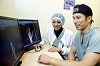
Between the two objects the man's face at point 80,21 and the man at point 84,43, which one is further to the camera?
the man's face at point 80,21

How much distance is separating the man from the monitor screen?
15.7 inches

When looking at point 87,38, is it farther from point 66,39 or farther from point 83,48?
point 66,39

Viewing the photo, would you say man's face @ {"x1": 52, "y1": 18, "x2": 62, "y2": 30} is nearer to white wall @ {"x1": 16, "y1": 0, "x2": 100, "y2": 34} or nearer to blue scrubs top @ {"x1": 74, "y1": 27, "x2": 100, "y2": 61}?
white wall @ {"x1": 16, "y1": 0, "x2": 100, "y2": 34}

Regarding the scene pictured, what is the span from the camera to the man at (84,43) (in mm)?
1127

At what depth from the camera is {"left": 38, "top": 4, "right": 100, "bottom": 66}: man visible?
44.4 inches

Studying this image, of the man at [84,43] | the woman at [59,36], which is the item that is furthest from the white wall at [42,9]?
the man at [84,43]

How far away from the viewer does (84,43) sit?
4.51 ft

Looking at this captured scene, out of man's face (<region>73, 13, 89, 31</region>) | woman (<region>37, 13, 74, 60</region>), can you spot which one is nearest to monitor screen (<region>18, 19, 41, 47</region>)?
woman (<region>37, 13, 74, 60</region>)

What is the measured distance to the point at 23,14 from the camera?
2258 mm

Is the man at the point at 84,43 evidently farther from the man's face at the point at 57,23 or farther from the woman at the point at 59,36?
the man's face at the point at 57,23

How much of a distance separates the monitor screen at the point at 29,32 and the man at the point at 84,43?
0.40m

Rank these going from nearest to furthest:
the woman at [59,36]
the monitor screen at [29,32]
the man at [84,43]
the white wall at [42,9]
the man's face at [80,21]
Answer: the man at [84,43] → the man's face at [80,21] → the monitor screen at [29,32] → the woman at [59,36] → the white wall at [42,9]

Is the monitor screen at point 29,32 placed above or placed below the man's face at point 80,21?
below

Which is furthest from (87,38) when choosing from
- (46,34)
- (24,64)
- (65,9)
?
(65,9)
